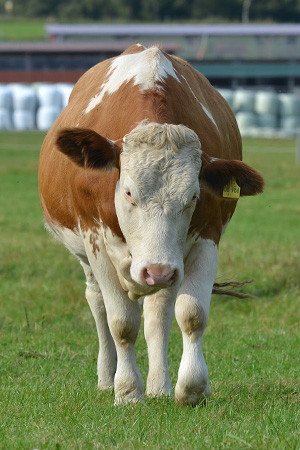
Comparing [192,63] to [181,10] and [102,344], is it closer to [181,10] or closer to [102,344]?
[181,10]

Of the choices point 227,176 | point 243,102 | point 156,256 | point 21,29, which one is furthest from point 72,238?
point 21,29

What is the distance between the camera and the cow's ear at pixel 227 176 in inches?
191

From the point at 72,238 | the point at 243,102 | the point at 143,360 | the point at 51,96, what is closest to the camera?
the point at 72,238

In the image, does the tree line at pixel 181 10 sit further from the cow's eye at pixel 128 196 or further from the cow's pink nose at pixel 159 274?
the cow's pink nose at pixel 159 274

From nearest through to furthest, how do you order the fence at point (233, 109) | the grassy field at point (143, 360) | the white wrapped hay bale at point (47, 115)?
the grassy field at point (143, 360) < the fence at point (233, 109) < the white wrapped hay bale at point (47, 115)

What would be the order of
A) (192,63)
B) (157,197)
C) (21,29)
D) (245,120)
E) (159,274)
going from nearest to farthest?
(159,274) < (157,197) < (245,120) < (192,63) < (21,29)

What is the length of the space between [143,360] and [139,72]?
2152mm

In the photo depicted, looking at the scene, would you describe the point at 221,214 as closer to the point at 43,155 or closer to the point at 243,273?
the point at 43,155

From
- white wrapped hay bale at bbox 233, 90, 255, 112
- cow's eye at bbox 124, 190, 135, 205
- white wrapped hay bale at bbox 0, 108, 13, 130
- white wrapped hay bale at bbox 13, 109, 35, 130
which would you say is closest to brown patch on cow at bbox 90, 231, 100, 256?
cow's eye at bbox 124, 190, 135, 205

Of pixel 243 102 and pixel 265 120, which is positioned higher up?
pixel 243 102

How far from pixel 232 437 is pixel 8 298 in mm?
4846

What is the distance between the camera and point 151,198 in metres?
4.46

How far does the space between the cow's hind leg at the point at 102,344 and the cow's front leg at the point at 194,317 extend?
0.98 m

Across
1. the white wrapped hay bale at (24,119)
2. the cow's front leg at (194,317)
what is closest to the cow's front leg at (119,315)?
the cow's front leg at (194,317)
